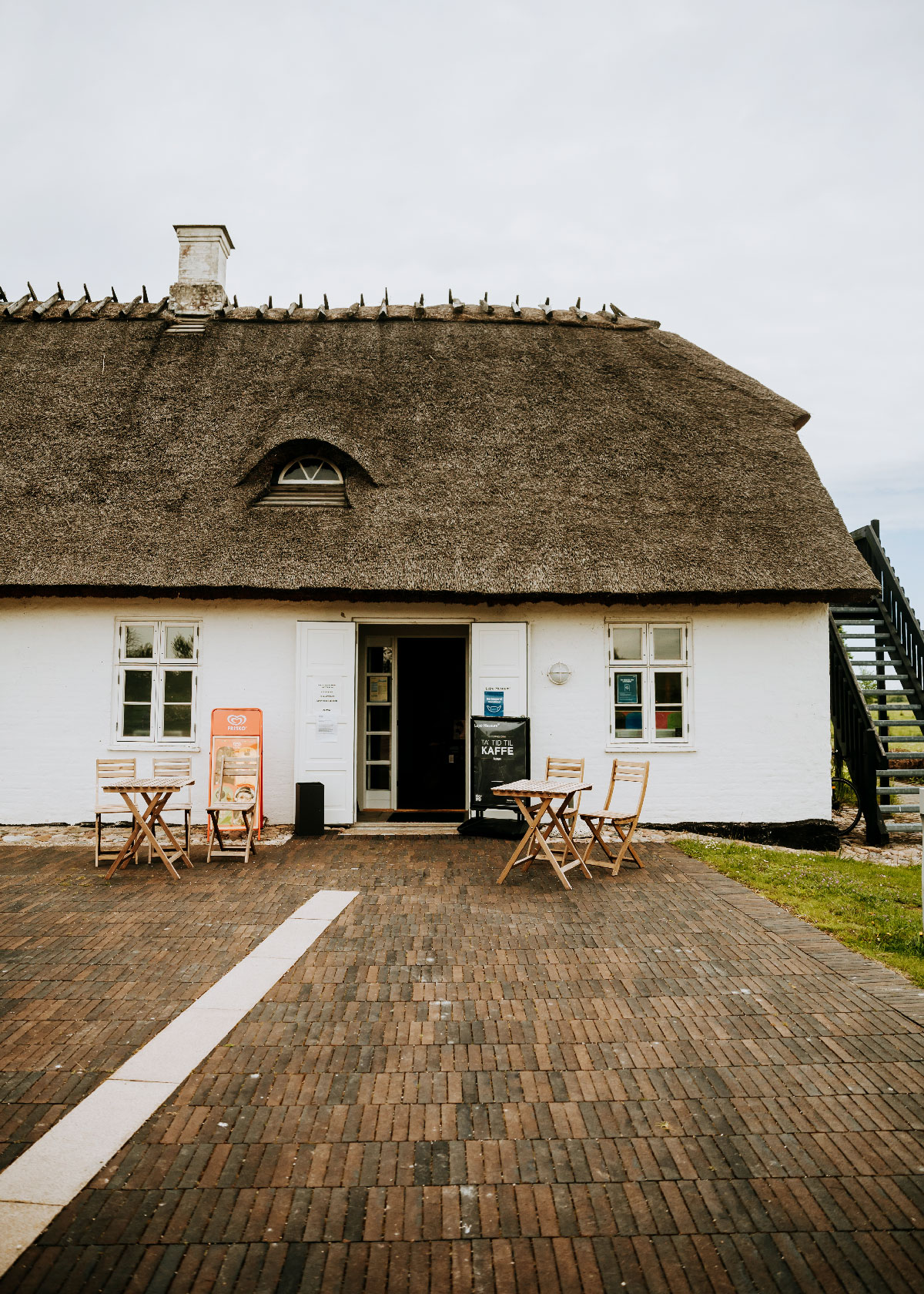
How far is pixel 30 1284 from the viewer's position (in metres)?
2.58

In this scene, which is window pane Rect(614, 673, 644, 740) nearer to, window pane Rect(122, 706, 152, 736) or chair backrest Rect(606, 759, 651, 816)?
chair backrest Rect(606, 759, 651, 816)

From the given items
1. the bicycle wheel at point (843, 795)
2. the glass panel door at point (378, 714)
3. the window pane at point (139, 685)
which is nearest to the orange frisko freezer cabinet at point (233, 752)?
the window pane at point (139, 685)

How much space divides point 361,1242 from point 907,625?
11295mm

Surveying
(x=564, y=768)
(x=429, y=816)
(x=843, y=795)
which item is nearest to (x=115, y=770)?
(x=429, y=816)

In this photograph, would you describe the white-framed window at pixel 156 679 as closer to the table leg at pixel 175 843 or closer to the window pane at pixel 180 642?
the window pane at pixel 180 642

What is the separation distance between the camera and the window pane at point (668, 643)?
1030 cm

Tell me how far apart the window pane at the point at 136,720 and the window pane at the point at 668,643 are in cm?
626

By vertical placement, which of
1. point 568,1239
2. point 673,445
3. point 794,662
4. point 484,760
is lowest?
point 568,1239

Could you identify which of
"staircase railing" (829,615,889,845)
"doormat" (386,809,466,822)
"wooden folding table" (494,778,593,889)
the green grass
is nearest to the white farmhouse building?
"doormat" (386,809,466,822)

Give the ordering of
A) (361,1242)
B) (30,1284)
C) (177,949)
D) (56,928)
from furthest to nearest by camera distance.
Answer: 1. (56,928)
2. (177,949)
3. (361,1242)
4. (30,1284)

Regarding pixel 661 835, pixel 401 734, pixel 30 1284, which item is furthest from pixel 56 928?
pixel 401 734

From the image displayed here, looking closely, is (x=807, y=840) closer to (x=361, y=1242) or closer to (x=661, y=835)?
(x=661, y=835)

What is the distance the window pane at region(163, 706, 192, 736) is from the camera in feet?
33.2

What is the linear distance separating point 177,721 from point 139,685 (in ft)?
2.11
